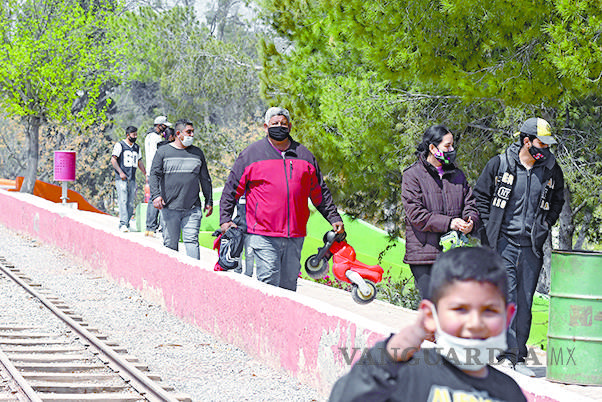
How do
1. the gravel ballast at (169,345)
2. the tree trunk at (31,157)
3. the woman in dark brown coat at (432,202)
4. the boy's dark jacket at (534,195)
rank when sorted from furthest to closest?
1. the tree trunk at (31,157)
2. the gravel ballast at (169,345)
3. the boy's dark jacket at (534,195)
4. the woman in dark brown coat at (432,202)

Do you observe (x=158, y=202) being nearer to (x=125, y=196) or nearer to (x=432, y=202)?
(x=432, y=202)

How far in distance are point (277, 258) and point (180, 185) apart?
2.92 meters

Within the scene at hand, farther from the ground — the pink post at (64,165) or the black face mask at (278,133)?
the black face mask at (278,133)

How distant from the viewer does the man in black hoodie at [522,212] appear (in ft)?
21.6

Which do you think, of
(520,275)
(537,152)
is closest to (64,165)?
(520,275)

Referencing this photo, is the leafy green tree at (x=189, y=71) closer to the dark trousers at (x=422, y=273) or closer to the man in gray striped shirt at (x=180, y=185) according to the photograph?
the man in gray striped shirt at (x=180, y=185)

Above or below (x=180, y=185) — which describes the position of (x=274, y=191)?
above

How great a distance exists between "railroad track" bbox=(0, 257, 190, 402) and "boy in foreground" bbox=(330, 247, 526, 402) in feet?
13.7

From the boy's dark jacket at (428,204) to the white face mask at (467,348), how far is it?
4.13 m

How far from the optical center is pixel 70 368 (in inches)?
292

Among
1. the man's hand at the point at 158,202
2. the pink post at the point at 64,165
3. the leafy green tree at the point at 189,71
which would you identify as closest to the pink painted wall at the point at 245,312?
the man's hand at the point at 158,202

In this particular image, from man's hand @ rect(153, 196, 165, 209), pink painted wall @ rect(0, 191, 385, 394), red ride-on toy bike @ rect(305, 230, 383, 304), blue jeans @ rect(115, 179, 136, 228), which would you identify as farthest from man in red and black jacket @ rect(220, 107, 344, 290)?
blue jeans @ rect(115, 179, 136, 228)

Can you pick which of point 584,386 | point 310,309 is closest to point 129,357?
point 310,309

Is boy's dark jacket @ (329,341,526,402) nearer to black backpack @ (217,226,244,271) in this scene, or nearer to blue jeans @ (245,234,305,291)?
blue jeans @ (245,234,305,291)
